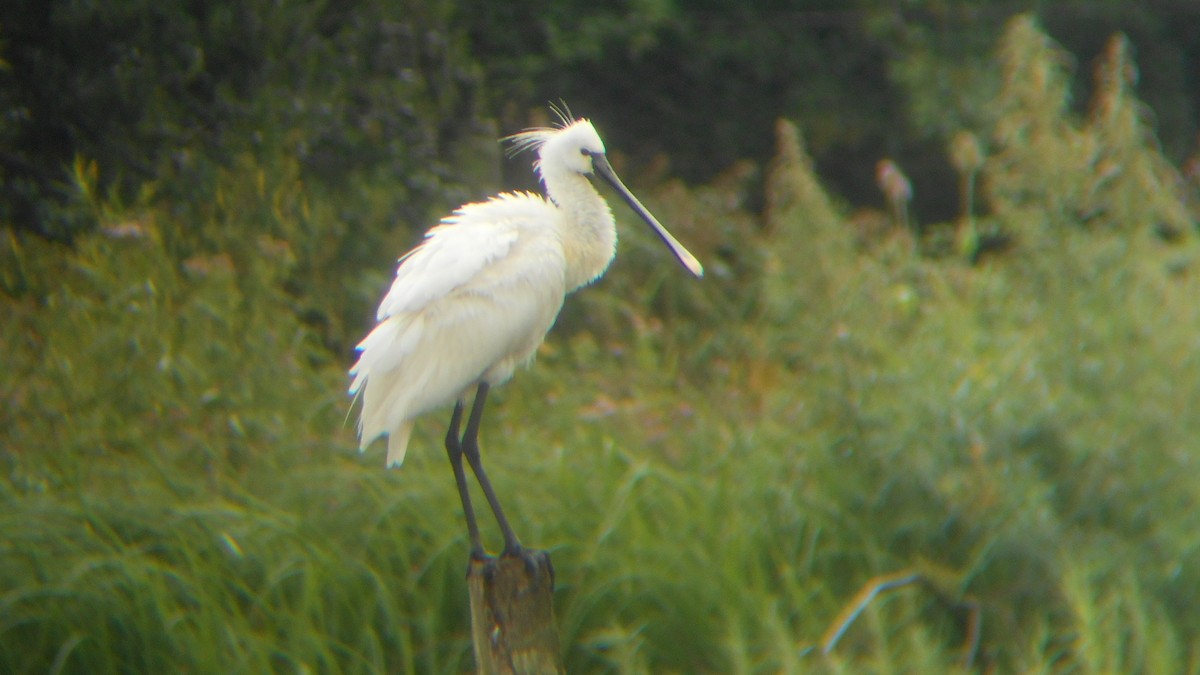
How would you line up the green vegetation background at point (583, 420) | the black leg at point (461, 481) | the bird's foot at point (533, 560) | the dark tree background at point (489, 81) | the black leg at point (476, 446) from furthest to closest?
the dark tree background at point (489, 81)
the green vegetation background at point (583, 420)
the black leg at point (476, 446)
the black leg at point (461, 481)
the bird's foot at point (533, 560)

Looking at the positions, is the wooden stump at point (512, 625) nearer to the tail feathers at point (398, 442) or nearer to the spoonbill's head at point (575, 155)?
the tail feathers at point (398, 442)

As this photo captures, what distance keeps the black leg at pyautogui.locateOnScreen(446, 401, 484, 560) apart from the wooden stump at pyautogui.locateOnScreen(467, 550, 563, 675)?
16.1 inches

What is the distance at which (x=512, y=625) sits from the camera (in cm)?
325

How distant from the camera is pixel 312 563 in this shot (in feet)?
14.3

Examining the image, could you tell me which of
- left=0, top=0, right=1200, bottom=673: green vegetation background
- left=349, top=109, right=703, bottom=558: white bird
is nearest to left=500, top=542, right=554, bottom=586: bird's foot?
left=349, top=109, right=703, bottom=558: white bird

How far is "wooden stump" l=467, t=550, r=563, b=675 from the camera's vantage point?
3.23 metres

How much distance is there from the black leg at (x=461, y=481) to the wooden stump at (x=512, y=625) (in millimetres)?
408

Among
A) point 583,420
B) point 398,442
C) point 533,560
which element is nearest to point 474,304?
point 398,442

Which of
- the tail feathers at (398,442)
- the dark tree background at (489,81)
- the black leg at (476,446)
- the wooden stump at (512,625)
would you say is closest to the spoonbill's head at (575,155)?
the black leg at (476,446)

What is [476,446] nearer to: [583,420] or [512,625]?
[512,625]

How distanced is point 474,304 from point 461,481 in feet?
1.55

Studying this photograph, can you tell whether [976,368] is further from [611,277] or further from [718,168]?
[718,168]

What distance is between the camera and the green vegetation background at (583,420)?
4305 mm

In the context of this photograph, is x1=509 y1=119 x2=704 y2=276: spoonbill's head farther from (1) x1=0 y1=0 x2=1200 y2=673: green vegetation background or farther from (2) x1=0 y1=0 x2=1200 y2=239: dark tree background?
(2) x1=0 y1=0 x2=1200 y2=239: dark tree background
